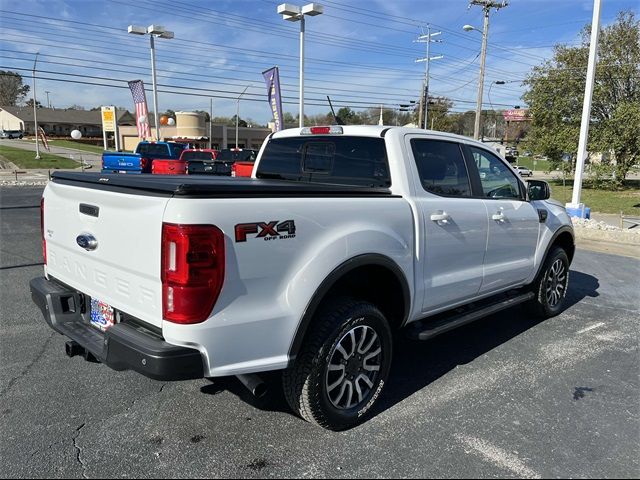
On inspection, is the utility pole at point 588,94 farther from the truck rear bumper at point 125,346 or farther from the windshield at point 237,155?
the truck rear bumper at point 125,346

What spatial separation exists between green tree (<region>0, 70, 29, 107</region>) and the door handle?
123 meters

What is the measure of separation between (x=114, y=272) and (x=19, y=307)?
316cm

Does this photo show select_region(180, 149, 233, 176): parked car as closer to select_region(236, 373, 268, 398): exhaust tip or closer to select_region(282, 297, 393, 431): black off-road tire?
select_region(282, 297, 393, 431): black off-road tire

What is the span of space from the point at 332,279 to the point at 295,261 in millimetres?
284

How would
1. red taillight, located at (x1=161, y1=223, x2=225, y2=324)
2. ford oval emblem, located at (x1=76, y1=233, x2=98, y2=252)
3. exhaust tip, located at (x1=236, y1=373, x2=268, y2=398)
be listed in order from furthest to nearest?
ford oval emblem, located at (x1=76, y1=233, x2=98, y2=252)
exhaust tip, located at (x1=236, y1=373, x2=268, y2=398)
red taillight, located at (x1=161, y1=223, x2=225, y2=324)

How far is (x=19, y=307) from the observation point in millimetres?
5164

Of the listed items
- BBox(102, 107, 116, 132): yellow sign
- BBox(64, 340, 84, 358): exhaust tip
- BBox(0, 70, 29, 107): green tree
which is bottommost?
BBox(64, 340, 84, 358): exhaust tip

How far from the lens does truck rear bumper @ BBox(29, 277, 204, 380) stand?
7.84 feet

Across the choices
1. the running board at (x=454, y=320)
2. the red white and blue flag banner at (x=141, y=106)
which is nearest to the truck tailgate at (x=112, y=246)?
the running board at (x=454, y=320)

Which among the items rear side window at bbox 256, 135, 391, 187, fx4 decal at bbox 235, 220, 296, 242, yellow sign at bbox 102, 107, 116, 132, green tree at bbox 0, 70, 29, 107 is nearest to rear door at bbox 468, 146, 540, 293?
rear side window at bbox 256, 135, 391, 187

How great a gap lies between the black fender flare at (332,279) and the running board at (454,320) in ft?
1.69

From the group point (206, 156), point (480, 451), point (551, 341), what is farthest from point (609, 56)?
point (480, 451)

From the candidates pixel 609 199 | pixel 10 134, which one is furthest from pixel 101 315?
pixel 10 134

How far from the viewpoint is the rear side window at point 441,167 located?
3.75 m
